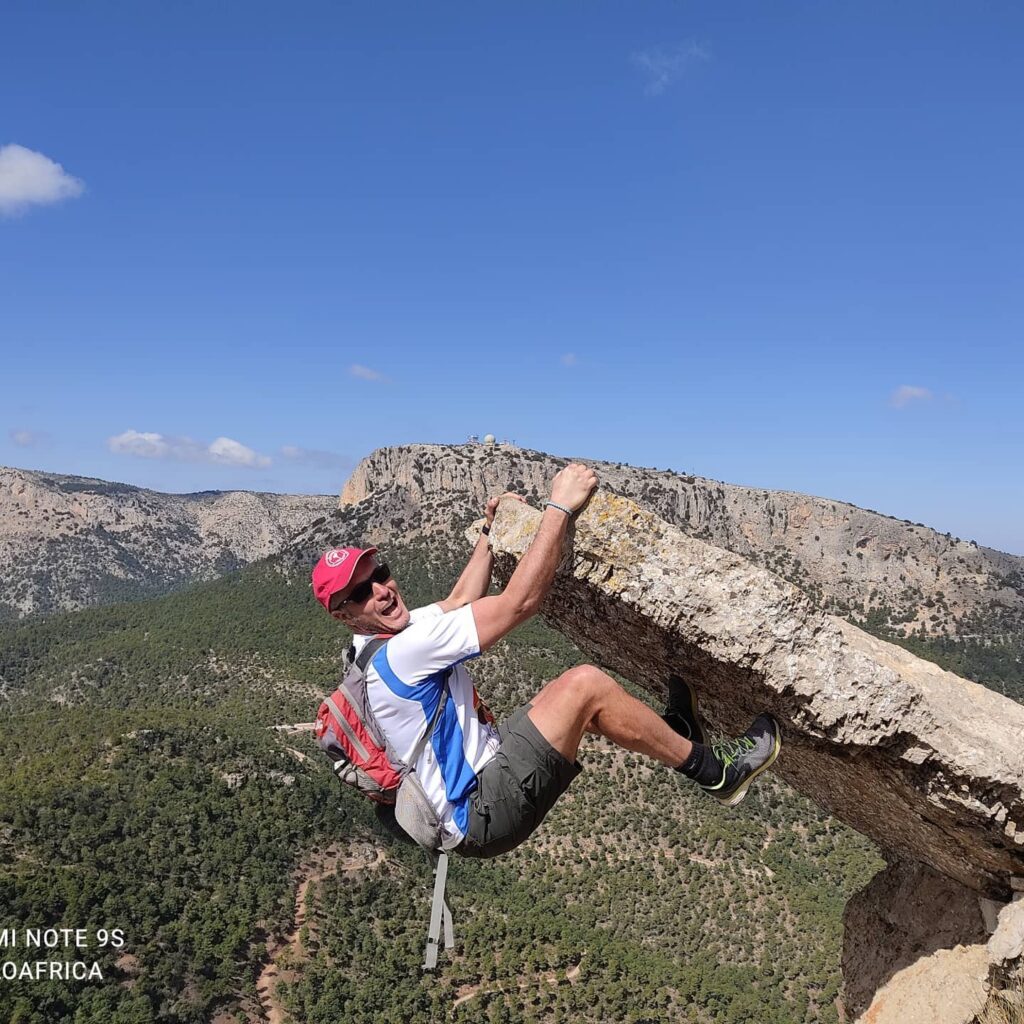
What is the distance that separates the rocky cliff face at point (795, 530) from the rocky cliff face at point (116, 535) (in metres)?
54.6

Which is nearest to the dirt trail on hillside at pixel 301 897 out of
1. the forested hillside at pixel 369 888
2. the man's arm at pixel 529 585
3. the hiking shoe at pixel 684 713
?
the forested hillside at pixel 369 888

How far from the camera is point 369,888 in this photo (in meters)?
28.9

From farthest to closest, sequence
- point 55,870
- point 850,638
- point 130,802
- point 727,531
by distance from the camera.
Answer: point 727,531 < point 130,802 < point 55,870 < point 850,638

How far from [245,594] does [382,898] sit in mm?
45605

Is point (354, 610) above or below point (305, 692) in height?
above

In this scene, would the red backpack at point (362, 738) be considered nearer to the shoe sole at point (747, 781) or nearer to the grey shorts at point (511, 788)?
the grey shorts at point (511, 788)

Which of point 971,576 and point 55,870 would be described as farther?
point 971,576

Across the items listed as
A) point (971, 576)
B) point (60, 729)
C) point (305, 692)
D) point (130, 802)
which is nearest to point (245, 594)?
point (305, 692)

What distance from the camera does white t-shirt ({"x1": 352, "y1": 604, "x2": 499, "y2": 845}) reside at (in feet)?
13.6

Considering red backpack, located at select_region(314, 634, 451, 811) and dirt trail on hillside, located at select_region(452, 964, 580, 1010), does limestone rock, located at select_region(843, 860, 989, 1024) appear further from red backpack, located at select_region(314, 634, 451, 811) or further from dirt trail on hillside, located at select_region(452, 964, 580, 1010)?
dirt trail on hillside, located at select_region(452, 964, 580, 1010)

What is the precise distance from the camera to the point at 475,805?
448 centimetres

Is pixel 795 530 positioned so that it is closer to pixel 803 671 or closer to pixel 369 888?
pixel 369 888

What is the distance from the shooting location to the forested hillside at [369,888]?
22797mm

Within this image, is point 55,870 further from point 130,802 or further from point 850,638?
point 850,638
